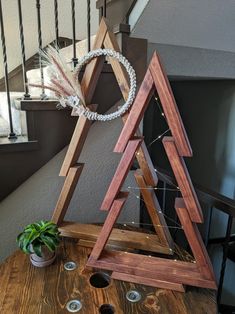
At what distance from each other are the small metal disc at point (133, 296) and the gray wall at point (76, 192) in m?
0.73

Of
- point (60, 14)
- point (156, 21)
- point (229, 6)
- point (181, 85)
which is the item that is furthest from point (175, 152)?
point (60, 14)

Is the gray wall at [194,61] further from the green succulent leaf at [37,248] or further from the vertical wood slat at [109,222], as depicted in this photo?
the green succulent leaf at [37,248]

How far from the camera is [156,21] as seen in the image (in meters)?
1.34

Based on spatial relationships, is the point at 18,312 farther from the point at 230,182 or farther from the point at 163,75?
the point at 230,182

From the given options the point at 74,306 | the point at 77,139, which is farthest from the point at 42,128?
the point at 74,306

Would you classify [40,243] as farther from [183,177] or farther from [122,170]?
[183,177]

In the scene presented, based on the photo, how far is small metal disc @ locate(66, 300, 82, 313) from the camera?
774mm

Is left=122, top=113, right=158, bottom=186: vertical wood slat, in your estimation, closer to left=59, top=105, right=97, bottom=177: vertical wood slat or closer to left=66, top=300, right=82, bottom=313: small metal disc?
left=59, top=105, right=97, bottom=177: vertical wood slat

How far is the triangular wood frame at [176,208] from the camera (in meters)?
0.76

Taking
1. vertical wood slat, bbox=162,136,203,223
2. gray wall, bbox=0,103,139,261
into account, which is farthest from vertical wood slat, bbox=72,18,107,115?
gray wall, bbox=0,103,139,261

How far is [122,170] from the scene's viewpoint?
85 cm

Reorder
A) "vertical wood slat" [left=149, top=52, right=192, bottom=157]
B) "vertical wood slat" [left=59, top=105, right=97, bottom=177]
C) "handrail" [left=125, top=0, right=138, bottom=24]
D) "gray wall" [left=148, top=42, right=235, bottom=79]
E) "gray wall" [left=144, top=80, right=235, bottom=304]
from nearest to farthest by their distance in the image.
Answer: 1. "vertical wood slat" [left=149, top=52, right=192, bottom=157]
2. "vertical wood slat" [left=59, top=105, right=97, bottom=177]
3. "handrail" [left=125, top=0, right=138, bottom=24]
4. "gray wall" [left=148, top=42, right=235, bottom=79]
5. "gray wall" [left=144, top=80, right=235, bottom=304]

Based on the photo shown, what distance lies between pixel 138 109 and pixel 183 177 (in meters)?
0.25

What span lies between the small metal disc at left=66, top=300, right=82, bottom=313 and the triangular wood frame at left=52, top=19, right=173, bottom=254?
290mm
